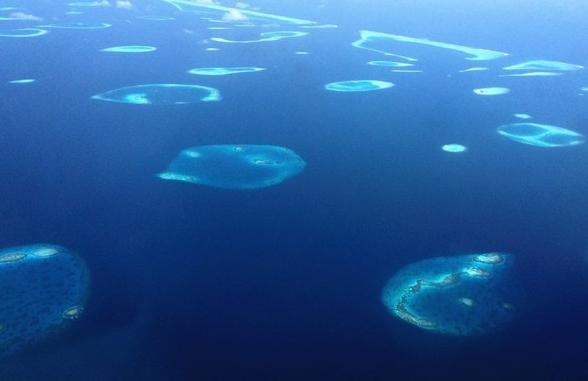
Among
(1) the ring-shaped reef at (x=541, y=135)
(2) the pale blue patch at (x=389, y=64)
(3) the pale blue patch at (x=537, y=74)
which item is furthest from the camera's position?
(2) the pale blue patch at (x=389, y=64)

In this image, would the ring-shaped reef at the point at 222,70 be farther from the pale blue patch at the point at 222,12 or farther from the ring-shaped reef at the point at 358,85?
the pale blue patch at the point at 222,12

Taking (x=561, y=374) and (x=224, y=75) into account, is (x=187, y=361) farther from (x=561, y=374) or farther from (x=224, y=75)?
(x=224, y=75)

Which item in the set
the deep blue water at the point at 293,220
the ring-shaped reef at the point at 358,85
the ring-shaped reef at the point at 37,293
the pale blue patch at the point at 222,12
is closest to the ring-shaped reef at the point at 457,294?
the deep blue water at the point at 293,220

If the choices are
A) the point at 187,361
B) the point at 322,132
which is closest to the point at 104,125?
the point at 322,132

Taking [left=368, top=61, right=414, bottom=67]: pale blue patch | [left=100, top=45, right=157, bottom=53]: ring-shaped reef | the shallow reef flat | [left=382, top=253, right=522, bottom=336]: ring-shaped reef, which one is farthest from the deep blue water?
[left=100, top=45, right=157, bottom=53]: ring-shaped reef

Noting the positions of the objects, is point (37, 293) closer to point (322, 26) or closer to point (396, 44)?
point (396, 44)

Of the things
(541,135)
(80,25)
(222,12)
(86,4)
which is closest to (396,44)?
(541,135)
